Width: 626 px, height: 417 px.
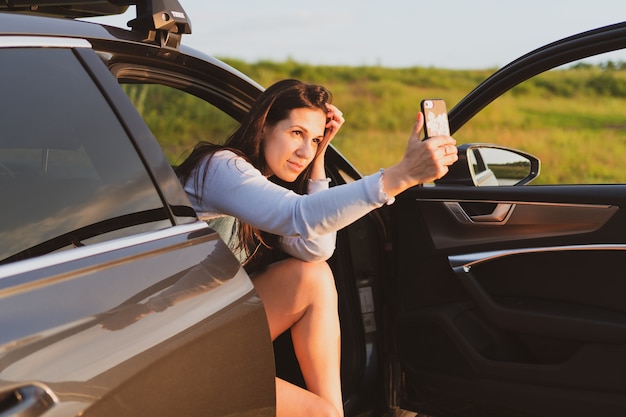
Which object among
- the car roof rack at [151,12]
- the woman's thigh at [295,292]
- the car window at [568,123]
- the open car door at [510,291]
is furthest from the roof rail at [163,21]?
the car window at [568,123]

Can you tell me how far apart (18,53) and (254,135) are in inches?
40.0

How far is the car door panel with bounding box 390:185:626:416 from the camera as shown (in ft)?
8.23

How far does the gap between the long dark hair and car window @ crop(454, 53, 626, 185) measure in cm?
1887

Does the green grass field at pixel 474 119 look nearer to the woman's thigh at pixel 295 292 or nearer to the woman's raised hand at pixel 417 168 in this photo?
the woman's thigh at pixel 295 292

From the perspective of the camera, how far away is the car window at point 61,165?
62.1 inches

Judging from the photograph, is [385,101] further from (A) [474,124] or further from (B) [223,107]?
(B) [223,107]

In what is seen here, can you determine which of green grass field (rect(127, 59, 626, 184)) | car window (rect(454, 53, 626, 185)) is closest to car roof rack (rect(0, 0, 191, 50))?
green grass field (rect(127, 59, 626, 184))

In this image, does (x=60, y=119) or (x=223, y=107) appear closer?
(x=60, y=119)

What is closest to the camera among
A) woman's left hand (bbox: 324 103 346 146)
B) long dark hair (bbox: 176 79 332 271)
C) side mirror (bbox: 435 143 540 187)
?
long dark hair (bbox: 176 79 332 271)

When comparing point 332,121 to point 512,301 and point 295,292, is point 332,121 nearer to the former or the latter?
point 295,292

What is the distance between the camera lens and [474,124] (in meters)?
28.2

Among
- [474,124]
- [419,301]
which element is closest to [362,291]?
[419,301]

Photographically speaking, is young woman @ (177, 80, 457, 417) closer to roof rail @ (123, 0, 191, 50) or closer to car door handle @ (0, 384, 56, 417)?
roof rail @ (123, 0, 191, 50)

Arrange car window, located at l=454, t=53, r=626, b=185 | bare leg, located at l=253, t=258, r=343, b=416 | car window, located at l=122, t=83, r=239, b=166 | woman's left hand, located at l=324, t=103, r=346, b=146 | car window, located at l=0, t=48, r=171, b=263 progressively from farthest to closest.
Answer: car window, located at l=122, t=83, r=239, b=166, car window, located at l=454, t=53, r=626, b=185, woman's left hand, located at l=324, t=103, r=346, b=146, bare leg, located at l=253, t=258, r=343, b=416, car window, located at l=0, t=48, r=171, b=263
